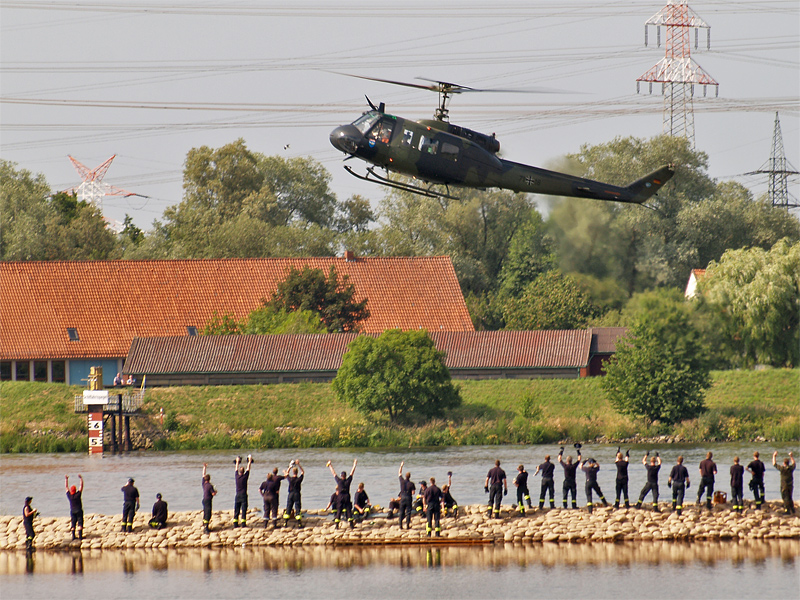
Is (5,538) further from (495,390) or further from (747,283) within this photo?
(747,283)

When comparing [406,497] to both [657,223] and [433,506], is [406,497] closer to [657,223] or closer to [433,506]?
[433,506]

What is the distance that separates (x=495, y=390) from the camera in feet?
223

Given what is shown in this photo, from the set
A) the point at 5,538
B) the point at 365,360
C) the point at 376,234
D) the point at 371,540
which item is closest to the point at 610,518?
the point at 371,540

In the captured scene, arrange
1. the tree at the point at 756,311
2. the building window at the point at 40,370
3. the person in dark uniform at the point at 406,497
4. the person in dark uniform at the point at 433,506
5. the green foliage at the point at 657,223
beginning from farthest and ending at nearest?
1. the building window at the point at 40,370
2. the tree at the point at 756,311
3. the green foliage at the point at 657,223
4. the person in dark uniform at the point at 406,497
5. the person in dark uniform at the point at 433,506

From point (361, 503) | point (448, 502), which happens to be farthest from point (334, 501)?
point (448, 502)

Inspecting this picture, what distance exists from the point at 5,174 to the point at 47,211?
6.96 metres

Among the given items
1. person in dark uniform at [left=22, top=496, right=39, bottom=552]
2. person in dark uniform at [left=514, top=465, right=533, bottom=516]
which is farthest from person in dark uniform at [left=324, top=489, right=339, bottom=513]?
person in dark uniform at [left=22, top=496, right=39, bottom=552]

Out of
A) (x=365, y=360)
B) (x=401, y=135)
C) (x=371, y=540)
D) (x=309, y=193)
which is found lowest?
(x=371, y=540)

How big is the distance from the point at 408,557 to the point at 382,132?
1296cm

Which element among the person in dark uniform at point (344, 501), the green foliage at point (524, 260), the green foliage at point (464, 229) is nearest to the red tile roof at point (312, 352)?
the green foliage at point (524, 260)

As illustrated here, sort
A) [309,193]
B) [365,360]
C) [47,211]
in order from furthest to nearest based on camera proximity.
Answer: [309,193] → [47,211] → [365,360]

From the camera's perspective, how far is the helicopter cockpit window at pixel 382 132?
37.7 metres

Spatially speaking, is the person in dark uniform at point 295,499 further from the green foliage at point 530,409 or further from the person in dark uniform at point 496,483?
the green foliage at point 530,409

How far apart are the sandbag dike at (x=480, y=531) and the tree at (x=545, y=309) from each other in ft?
70.5
